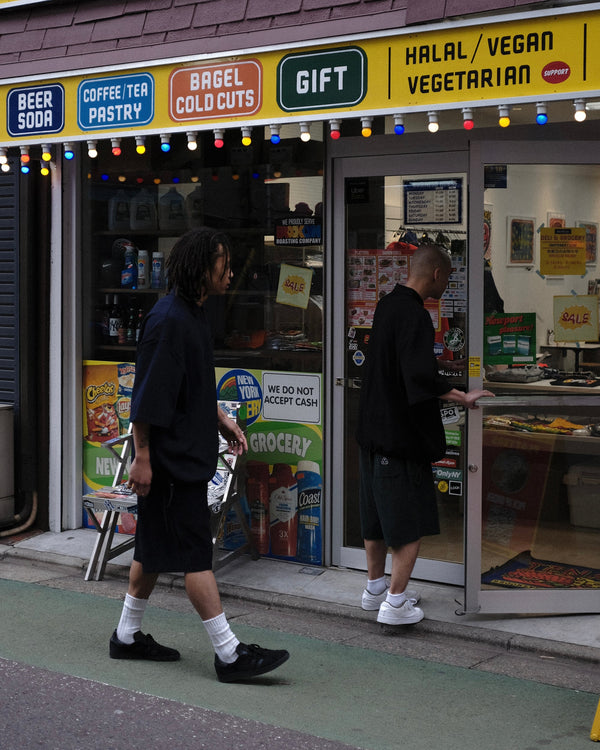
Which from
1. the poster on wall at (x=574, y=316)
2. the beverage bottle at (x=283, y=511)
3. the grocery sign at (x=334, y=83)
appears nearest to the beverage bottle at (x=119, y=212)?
the grocery sign at (x=334, y=83)

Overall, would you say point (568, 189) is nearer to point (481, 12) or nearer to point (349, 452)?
point (481, 12)

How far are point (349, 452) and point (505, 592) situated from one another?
1.41 m

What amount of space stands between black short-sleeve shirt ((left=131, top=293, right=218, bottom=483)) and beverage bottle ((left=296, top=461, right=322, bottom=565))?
195 cm

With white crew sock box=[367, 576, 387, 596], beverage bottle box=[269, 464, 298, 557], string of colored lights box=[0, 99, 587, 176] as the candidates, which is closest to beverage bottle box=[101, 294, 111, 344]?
string of colored lights box=[0, 99, 587, 176]

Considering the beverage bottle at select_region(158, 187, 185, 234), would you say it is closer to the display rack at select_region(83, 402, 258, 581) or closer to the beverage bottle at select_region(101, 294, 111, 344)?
the beverage bottle at select_region(101, 294, 111, 344)

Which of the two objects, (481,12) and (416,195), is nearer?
(481,12)

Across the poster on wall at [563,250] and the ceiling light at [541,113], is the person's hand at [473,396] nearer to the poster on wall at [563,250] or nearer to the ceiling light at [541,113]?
the poster on wall at [563,250]

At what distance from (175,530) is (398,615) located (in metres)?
1.38

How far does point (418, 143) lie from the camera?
6.25m

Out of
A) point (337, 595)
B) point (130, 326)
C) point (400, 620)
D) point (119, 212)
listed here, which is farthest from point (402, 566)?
point (119, 212)

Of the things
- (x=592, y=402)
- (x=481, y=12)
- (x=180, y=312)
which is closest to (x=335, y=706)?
(x=180, y=312)

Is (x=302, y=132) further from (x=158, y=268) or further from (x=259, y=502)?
(x=259, y=502)

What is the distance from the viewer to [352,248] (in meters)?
6.60

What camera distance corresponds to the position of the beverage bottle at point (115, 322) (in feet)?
25.0
